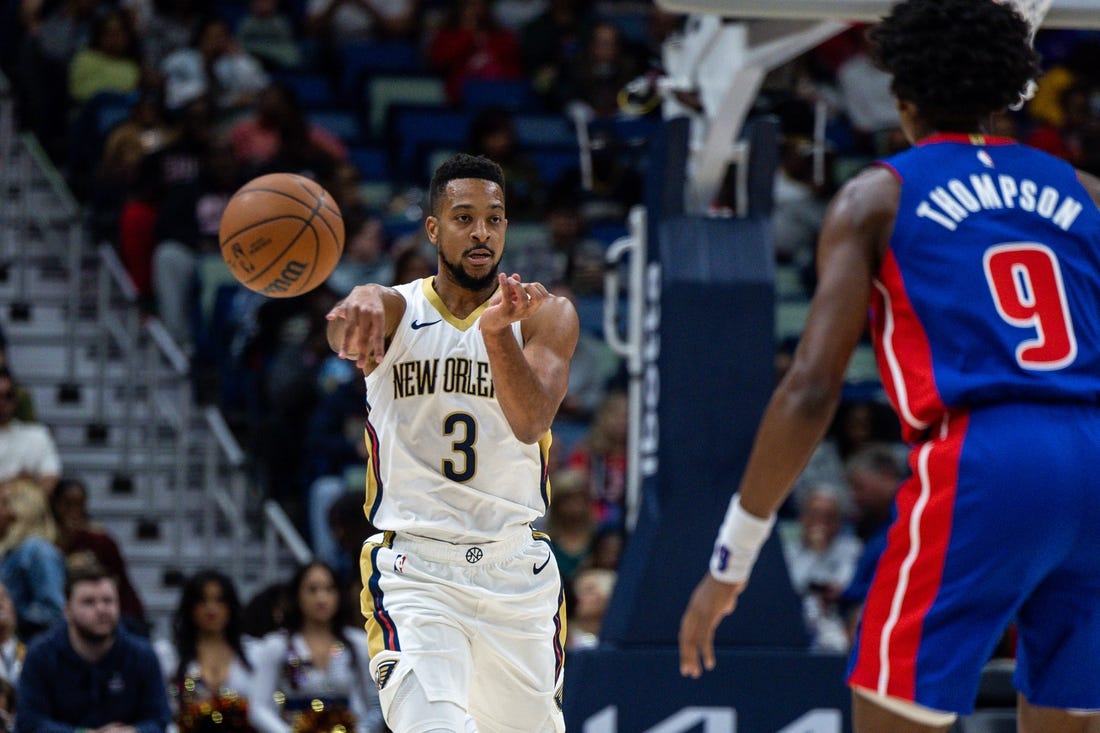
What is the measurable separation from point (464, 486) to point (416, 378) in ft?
1.21

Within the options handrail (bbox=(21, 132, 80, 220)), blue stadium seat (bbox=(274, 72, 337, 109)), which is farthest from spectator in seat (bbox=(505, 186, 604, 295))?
handrail (bbox=(21, 132, 80, 220))

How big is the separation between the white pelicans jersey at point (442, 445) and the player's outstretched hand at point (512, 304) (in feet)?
1.56

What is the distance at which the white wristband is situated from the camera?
12.2 feet

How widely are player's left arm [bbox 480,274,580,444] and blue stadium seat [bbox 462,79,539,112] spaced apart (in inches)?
369

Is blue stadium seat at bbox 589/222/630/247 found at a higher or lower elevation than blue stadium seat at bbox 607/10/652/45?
lower

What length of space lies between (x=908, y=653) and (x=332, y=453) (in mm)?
7814

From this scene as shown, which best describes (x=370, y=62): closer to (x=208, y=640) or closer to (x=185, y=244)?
(x=185, y=244)

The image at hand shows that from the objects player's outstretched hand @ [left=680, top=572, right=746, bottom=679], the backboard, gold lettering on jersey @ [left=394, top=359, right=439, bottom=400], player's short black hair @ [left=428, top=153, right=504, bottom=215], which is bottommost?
player's outstretched hand @ [left=680, top=572, right=746, bottom=679]

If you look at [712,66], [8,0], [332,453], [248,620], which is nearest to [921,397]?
[712,66]

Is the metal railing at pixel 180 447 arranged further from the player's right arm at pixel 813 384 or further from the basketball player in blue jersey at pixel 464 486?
the player's right arm at pixel 813 384

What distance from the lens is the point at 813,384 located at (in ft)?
11.8

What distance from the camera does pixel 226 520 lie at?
12.0 m

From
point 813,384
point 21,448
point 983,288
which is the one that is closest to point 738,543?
point 813,384

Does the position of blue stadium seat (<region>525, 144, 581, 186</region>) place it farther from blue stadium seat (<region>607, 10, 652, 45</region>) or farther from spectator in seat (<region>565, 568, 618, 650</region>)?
spectator in seat (<region>565, 568, 618, 650</region>)
